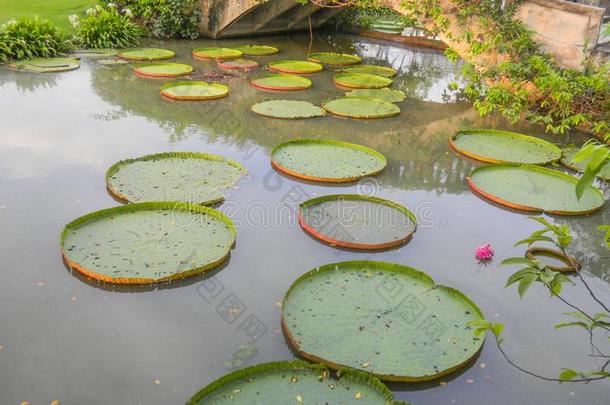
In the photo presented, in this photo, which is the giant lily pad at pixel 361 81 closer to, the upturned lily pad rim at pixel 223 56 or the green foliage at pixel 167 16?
the upturned lily pad rim at pixel 223 56

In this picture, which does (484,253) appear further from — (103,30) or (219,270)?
(103,30)

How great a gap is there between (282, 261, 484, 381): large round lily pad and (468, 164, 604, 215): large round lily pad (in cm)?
199

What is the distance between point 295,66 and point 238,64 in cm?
112

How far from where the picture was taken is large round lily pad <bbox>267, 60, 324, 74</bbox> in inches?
388

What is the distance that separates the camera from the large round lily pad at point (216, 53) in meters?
10.6

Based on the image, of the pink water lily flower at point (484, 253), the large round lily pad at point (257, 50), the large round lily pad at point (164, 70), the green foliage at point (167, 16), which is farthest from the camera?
the green foliage at point (167, 16)

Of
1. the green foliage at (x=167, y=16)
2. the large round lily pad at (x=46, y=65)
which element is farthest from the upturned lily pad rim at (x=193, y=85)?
the green foliage at (x=167, y=16)

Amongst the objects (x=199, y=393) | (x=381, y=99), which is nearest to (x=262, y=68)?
(x=381, y=99)

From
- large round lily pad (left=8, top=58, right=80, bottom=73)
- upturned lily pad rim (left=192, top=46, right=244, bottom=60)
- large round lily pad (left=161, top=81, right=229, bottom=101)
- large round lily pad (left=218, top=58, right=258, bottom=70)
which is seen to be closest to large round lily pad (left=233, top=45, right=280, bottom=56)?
upturned lily pad rim (left=192, top=46, right=244, bottom=60)

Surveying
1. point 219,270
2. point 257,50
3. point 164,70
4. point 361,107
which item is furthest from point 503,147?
point 257,50

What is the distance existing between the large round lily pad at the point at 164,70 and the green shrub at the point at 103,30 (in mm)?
1964

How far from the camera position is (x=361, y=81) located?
9398mm

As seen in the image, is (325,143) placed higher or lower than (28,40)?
lower

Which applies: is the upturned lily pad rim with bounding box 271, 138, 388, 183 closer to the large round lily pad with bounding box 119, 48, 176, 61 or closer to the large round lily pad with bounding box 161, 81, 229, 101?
the large round lily pad with bounding box 161, 81, 229, 101
